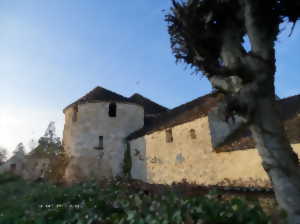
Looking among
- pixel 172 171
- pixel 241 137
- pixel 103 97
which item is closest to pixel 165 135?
pixel 172 171

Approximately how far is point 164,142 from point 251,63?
1154cm

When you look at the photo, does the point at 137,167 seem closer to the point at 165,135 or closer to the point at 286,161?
the point at 165,135

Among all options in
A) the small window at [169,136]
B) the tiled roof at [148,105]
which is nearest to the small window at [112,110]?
the tiled roof at [148,105]

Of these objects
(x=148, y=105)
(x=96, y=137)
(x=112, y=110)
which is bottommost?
(x=96, y=137)

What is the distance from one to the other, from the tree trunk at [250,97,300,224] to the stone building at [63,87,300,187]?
276 centimetres

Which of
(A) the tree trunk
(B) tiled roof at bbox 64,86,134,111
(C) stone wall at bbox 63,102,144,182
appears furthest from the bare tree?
(B) tiled roof at bbox 64,86,134,111

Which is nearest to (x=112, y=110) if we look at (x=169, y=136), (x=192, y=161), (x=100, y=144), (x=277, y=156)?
(x=100, y=144)

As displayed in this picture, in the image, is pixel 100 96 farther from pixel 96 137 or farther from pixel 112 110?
pixel 96 137

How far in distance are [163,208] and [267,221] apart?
1188mm

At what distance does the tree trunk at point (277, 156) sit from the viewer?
385 cm

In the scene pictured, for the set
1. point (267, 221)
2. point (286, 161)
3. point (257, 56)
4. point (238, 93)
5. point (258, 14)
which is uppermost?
point (258, 14)

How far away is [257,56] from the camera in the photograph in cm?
476

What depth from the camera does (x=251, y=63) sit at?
4719 millimetres

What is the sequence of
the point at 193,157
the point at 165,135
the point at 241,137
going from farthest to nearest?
1. the point at 165,135
2. the point at 193,157
3. the point at 241,137
